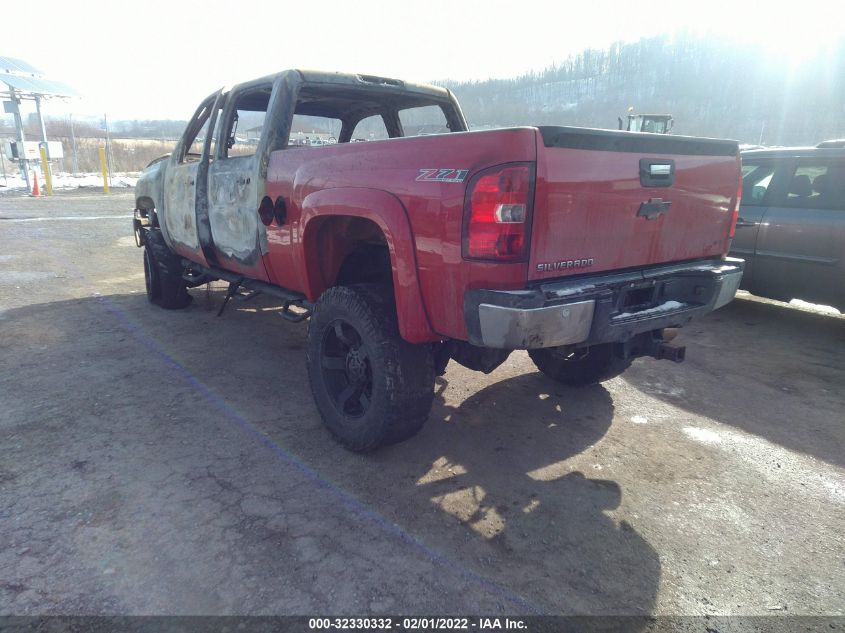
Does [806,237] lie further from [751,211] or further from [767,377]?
[767,377]

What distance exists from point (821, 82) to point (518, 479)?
70.3 metres

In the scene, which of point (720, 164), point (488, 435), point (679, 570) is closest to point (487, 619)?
point (679, 570)

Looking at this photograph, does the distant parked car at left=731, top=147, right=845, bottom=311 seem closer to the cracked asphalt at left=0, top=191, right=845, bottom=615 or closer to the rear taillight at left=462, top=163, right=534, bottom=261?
the cracked asphalt at left=0, top=191, right=845, bottom=615

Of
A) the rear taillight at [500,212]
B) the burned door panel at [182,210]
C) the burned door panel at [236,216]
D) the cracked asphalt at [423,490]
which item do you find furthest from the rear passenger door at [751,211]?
the burned door panel at [182,210]

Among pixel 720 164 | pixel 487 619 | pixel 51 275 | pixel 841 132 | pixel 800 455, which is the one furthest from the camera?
pixel 841 132

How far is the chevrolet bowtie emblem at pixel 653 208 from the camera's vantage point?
2.60 meters

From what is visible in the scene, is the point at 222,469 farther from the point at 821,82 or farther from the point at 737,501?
the point at 821,82

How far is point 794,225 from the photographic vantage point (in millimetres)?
5312

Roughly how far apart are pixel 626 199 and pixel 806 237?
3.84 meters

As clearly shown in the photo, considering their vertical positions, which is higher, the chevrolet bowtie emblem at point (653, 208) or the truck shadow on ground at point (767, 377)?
the chevrolet bowtie emblem at point (653, 208)

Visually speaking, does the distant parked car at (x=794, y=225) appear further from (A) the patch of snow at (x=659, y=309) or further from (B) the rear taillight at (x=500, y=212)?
(B) the rear taillight at (x=500, y=212)

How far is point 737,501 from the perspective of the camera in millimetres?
2732

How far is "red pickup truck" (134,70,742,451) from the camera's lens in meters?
2.22

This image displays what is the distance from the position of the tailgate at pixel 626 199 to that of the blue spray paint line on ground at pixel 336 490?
4.04 feet
